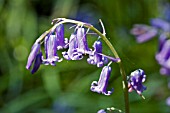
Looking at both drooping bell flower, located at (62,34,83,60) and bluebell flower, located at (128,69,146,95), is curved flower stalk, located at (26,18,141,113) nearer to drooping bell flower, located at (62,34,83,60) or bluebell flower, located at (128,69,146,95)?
drooping bell flower, located at (62,34,83,60)

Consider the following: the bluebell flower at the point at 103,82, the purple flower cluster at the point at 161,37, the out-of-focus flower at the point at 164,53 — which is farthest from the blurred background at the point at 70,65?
the bluebell flower at the point at 103,82

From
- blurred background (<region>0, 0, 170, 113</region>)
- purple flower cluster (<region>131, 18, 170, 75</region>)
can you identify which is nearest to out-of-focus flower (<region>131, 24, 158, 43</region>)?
purple flower cluster (<region>131, 18, 170, 75</region>)

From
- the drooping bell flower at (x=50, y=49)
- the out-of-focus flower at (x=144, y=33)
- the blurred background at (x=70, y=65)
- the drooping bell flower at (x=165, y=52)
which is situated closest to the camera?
the drooping bell flower at (x=50, y=49)

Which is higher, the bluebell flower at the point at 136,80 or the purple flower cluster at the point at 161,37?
the bluebell flower at the point at 136,80

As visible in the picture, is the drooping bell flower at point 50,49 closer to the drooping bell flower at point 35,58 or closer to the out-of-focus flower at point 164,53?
the drooping bell flower at point 35,58

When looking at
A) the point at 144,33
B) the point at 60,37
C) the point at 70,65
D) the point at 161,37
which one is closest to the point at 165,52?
the point at 161,37

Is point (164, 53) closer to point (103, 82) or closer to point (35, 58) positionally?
point (103, 82)

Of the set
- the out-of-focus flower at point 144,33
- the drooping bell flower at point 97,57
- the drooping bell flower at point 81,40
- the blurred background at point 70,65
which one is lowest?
the blurred background at point 70,65
